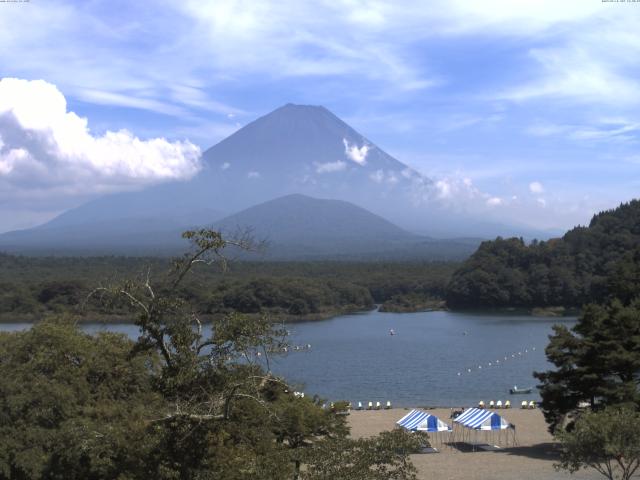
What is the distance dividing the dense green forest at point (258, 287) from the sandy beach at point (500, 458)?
19984mm

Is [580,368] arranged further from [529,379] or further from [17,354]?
[529,379]

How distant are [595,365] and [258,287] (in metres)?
36.9

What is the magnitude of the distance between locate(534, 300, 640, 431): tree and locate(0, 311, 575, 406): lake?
532cm

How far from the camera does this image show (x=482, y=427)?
52.2 ft

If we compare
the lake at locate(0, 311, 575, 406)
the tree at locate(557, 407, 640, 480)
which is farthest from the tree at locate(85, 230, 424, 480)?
the lake at locate(0, 311, 575, 406)

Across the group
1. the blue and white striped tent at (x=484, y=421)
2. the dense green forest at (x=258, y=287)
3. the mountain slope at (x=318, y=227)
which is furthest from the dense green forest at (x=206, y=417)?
the mountain slope at (x=318, y=227)

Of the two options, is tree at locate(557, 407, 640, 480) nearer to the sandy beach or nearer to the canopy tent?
the sandy beach

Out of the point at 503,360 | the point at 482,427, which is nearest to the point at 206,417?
the point at 482,427

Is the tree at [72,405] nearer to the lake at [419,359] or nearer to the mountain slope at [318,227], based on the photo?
the lake at [419,359]

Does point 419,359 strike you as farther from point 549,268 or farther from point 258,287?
point 549,268

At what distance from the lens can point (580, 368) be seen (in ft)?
47.0

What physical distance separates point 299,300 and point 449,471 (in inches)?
1473

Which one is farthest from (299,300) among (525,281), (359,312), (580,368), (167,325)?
(167,325)

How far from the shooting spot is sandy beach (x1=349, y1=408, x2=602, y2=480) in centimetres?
1330
